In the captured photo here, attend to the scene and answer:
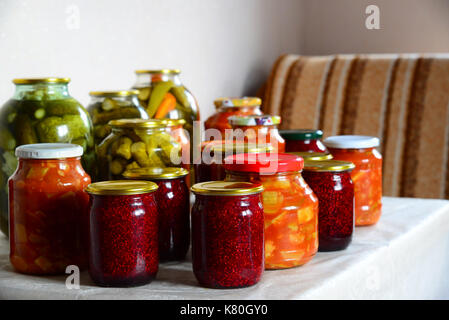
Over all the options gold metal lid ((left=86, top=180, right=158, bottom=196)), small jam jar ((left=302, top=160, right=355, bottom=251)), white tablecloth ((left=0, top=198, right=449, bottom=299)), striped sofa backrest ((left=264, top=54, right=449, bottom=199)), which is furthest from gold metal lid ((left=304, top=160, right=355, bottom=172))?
striped sofa backrest ((left=264, top=54, right=449, bottom=199))

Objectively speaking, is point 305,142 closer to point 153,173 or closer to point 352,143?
point 352,143

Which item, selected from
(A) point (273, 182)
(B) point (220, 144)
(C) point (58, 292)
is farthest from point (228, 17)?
(C) point (58, 292)

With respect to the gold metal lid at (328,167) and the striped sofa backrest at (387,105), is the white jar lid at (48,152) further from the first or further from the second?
the striped sofa backrest at (387,105)

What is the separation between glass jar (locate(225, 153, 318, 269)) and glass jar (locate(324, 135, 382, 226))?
234mm

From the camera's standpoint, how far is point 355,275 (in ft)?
2.44

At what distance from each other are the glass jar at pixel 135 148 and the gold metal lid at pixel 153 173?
4cm

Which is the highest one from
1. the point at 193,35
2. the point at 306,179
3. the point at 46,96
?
the point at 193,35

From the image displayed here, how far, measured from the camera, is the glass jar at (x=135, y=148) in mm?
833

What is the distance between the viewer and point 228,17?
1838 millimetres

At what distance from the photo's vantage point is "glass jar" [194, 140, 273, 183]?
0.84 m

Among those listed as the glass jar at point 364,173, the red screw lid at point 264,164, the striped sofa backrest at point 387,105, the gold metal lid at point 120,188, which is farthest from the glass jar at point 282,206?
the striped sofa backrest at point 387,105

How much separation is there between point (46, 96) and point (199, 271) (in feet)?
1.24

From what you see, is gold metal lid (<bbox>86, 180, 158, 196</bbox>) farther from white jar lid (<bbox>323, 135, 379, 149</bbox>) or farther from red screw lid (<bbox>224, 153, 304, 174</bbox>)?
white jar lid (<bbox>323, 135, 379, 149</bbox>)
